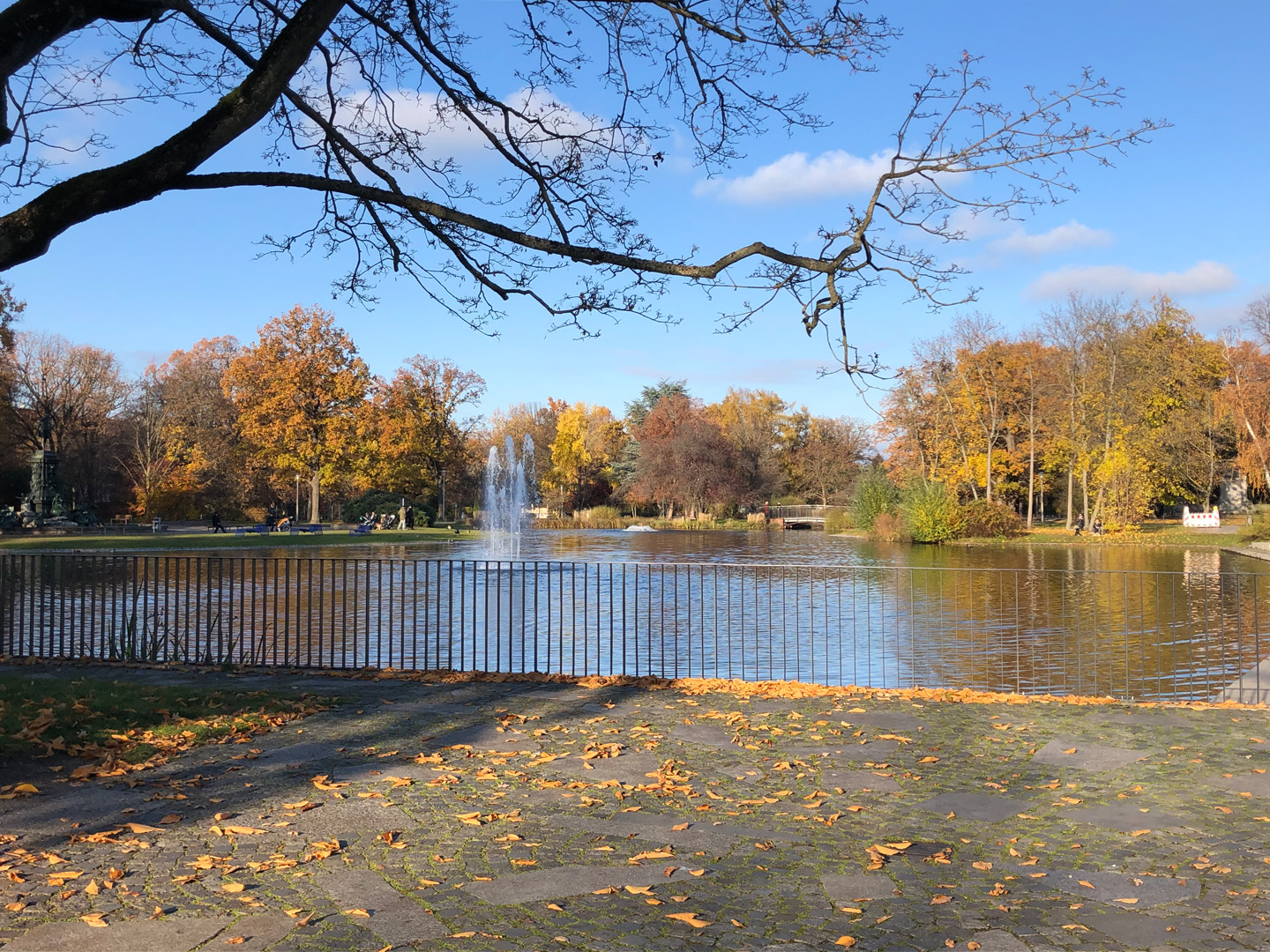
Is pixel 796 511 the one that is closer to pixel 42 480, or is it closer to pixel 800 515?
pixel 800 515

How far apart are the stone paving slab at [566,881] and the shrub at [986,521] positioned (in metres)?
39.7

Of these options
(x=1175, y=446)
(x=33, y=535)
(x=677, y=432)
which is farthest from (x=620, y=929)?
(x=677, y=432)

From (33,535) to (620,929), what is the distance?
130ft

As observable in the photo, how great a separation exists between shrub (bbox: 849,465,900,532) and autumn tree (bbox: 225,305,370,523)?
25.0 m

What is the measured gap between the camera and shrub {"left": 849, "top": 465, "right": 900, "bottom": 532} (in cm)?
4366

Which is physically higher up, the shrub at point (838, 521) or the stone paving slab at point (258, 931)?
the shrub at point (838, 521)

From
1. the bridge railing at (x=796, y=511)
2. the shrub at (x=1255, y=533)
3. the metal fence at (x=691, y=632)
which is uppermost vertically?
the bridge railing at (x=796, y=511)

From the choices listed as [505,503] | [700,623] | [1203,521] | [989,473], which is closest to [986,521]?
[989,473]

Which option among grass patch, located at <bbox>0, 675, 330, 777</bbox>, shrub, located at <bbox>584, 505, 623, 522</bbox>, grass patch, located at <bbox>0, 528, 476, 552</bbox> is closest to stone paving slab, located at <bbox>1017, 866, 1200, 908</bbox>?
grass patch, located at <bbox>0, 675, 330, 777</bbox>

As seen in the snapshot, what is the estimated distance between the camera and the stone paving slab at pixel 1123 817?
521cm

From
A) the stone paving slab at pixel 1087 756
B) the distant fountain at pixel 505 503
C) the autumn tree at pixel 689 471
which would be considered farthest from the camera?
the autumn tree at pixel 689 471

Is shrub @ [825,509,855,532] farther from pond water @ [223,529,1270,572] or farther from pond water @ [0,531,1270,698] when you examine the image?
pond water @ [0,531,1270,698]

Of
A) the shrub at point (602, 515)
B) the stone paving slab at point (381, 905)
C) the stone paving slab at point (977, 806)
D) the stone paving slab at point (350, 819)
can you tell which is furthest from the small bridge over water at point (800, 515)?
the stone paving slab at point (381, 905)

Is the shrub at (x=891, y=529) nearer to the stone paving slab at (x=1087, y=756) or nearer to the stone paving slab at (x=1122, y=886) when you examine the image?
the stone paving slab at (x=1087, y=756)
